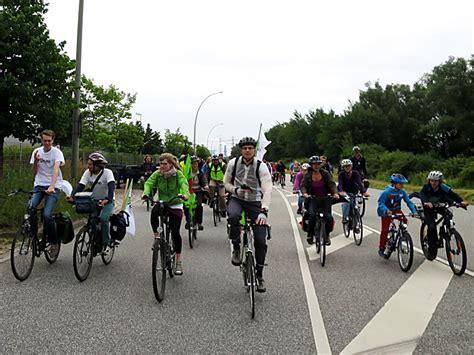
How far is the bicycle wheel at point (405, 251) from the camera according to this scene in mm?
7094

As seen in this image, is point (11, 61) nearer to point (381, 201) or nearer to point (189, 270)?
point (189, 270)

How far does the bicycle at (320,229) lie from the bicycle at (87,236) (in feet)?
10.7

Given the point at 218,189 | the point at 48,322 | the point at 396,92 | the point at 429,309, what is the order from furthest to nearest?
the point at 396,92 < the point at 218,189 < the point at 429,309 < the point at 48,322

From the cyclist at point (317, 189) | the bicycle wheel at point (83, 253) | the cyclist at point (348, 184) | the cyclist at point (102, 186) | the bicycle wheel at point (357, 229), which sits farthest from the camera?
the cyclist at point (348, 184)

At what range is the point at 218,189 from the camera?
503 inches

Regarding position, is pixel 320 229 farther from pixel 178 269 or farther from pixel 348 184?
pixel 348 184

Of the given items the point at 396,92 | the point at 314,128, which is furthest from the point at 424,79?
the point at 314,128

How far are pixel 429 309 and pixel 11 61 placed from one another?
12.3 m

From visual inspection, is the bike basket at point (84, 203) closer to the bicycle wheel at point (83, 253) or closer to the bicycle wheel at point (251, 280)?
the bicycle wheel at point (83, 253)

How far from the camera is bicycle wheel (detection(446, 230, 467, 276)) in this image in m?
6.79

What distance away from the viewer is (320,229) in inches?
311

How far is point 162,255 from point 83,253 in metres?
1.31

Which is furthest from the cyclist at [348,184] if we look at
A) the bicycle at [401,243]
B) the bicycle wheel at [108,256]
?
the bicycle wheel at [108,256]

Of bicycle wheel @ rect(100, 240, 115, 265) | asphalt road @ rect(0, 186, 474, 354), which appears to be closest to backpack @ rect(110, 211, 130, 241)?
bicycle wheel @ rect(100, 240, 115, 265)
